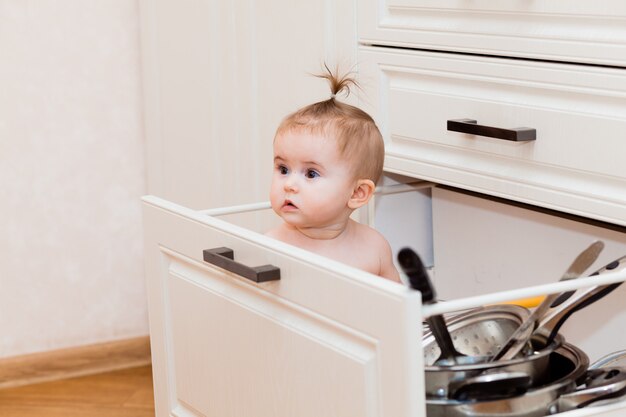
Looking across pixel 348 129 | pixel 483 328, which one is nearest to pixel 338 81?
pixel 348 129

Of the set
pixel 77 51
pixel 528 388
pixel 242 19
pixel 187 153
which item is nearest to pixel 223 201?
pixel 187 153

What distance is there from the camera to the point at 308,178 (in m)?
1.06

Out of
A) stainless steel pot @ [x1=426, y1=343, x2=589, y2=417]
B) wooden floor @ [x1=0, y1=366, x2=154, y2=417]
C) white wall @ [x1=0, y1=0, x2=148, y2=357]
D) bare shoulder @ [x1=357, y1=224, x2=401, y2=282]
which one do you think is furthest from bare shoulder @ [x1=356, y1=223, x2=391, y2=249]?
white wall @ [x1=0, y1=0, x2=148, y2=357]

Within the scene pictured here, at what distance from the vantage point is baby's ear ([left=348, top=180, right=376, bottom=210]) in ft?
3.57

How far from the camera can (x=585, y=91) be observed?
941 mm

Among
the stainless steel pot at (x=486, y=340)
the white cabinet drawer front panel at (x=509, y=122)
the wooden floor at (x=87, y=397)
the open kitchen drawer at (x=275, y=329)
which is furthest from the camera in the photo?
the wooden floor at (x=87, y=397)

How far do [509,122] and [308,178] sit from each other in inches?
8.4

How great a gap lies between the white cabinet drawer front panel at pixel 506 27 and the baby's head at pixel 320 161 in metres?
0.13

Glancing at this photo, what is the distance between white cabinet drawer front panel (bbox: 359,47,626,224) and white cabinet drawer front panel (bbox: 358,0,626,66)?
0.04 feet

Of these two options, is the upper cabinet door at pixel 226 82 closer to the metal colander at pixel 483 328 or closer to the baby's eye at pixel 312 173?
the baby's eye at pixel 312 173

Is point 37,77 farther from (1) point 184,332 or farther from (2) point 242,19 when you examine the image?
(1) point 184,332

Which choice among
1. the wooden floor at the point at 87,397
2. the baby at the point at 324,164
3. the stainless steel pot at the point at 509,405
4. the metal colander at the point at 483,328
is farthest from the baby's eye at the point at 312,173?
the wooden floor at the point at 87,397

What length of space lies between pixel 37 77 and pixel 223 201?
467 millimetres

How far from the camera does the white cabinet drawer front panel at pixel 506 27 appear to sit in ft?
2.99
